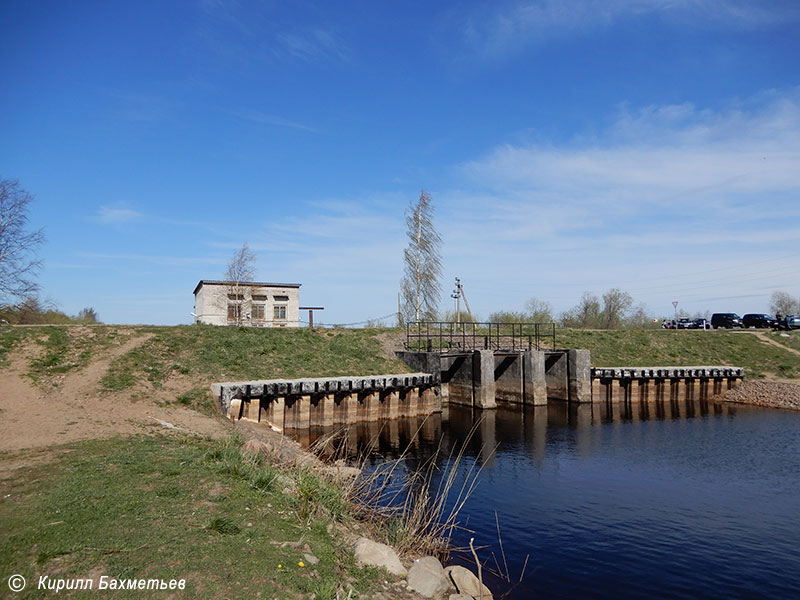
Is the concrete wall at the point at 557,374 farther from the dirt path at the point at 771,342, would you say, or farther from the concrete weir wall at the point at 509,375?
the dirt path at the point at 771,342

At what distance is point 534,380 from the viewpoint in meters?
30.3

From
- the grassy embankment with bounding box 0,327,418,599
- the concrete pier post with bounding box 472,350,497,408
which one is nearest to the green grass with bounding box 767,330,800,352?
the concrete pier post with bounding box 472,350,497,408

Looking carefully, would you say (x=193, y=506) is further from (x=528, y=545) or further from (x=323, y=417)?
(x=323, y=417)

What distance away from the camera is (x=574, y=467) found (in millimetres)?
17562

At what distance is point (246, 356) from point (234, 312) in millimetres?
20927

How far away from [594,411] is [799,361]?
778 inches

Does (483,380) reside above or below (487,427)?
above

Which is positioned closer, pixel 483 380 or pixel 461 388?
pixel 483 380

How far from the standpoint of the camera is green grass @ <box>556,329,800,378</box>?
123ft

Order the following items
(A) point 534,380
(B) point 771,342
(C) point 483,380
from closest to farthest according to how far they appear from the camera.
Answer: (C) point 483,380 → (A) point 534,380 → (B) point 771,342

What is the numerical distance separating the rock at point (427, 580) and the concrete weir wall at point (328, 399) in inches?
556

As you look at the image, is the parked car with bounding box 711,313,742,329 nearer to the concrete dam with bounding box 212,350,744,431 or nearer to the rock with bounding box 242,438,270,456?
the concrete dam with bounding box 212,350,744,431

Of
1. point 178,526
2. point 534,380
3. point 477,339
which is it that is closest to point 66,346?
point 178,526

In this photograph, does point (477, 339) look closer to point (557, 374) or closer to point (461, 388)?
point (557, 374)
